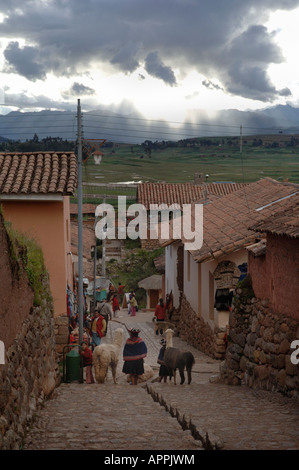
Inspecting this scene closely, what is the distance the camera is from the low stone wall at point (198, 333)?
18391mm

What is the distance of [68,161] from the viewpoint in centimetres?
1873

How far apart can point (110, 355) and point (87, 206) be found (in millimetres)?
50332

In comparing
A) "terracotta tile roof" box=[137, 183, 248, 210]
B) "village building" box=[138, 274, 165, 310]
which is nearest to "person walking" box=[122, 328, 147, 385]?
"village building" box=[138, 274, 165, 310]

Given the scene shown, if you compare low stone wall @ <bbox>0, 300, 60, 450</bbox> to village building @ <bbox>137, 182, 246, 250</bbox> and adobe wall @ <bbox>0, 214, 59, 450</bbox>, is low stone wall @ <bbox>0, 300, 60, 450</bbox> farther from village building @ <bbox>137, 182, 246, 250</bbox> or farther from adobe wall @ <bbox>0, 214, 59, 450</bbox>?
village building @ <bbox>137, 182, 246, 250</bbox>

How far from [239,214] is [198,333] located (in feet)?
14.3

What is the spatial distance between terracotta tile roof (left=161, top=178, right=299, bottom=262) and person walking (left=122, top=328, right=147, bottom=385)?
144 inches

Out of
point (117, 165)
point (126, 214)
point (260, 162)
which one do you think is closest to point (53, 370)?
point (126, 214)

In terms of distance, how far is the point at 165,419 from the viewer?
29.9 ft

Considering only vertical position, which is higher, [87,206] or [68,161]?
[68,161]

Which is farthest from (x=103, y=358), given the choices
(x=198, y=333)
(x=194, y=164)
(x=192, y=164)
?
(x=194, y=164)

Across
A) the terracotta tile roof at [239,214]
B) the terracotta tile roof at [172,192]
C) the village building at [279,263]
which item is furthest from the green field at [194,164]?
the village building at [279,263]

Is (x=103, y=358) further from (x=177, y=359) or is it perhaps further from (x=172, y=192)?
(x=172, y=192)

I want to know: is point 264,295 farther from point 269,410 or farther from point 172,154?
point 172,154

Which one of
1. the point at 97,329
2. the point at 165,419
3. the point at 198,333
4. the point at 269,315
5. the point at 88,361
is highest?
the point at 269,315
